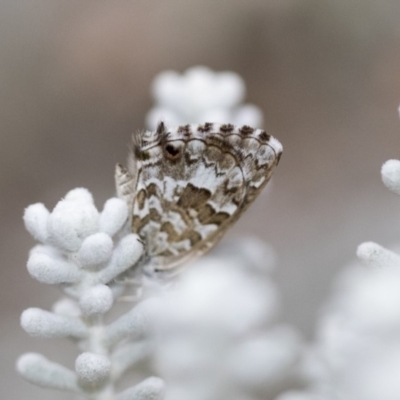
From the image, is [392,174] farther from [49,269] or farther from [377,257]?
[49,269]

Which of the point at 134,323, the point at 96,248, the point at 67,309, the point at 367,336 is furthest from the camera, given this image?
the point at 67,309

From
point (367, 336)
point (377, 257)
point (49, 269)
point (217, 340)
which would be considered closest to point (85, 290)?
point (49, 269)

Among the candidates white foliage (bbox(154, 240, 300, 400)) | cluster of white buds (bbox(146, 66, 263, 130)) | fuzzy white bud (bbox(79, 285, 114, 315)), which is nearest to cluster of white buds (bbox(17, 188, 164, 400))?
fuzzy white bud (bbox(79, 285, 114, 315))

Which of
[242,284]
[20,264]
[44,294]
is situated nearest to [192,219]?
[242,284]

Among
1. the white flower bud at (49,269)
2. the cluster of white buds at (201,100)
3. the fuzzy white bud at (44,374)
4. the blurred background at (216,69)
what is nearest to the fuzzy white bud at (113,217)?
the white flower bud at (49,269)

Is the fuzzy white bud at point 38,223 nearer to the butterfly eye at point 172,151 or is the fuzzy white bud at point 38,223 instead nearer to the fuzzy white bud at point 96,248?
the fuzzy white bud at point 96,248

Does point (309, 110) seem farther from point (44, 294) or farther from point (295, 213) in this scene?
point (44, 294)
